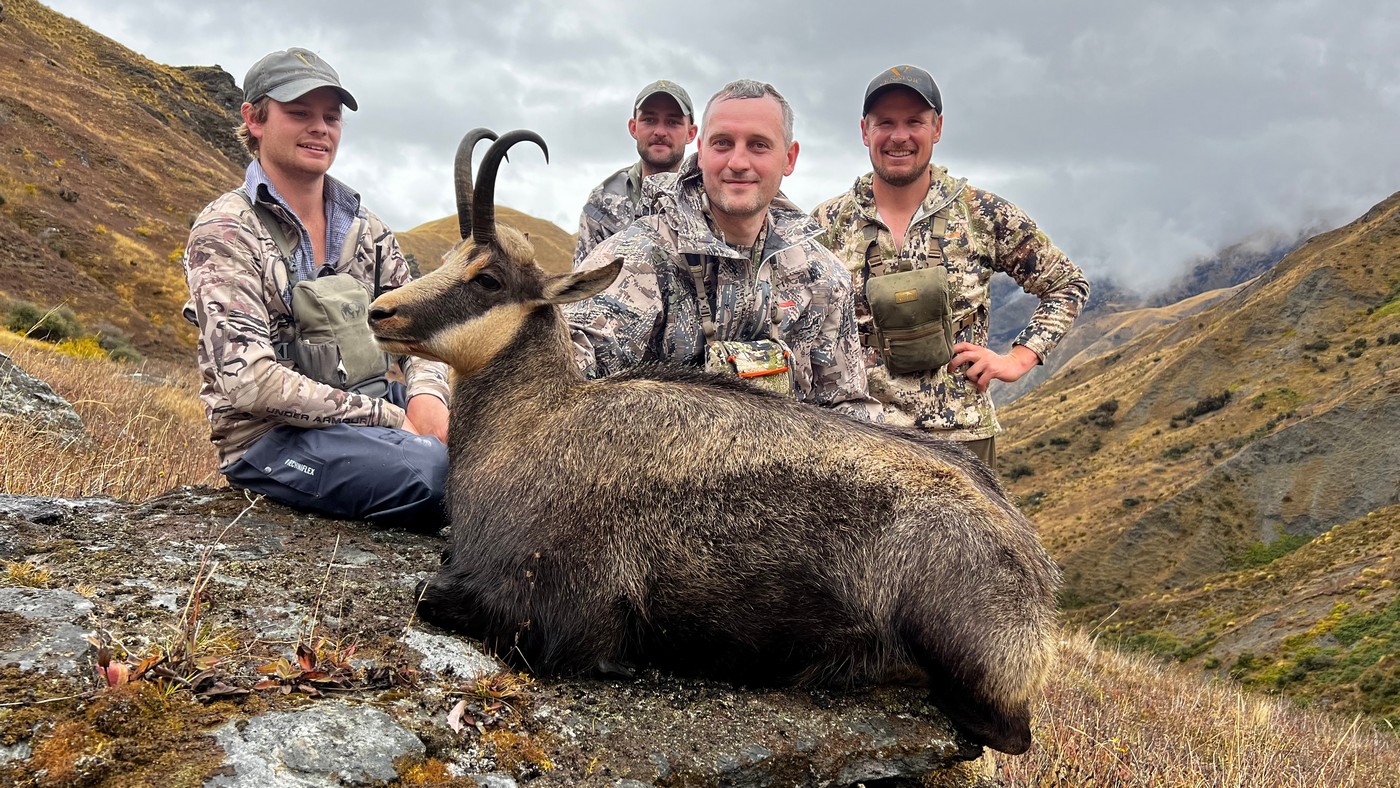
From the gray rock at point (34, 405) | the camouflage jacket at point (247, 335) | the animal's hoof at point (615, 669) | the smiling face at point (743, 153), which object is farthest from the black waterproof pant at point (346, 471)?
the gray rock at point (34, 405)

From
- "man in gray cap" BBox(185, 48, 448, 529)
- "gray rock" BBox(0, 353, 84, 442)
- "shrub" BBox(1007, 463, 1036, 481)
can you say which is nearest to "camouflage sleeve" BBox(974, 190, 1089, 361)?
"man in gray cap" BBox(185, 48, 448, 529)

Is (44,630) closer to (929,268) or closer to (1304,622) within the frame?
(929,268)

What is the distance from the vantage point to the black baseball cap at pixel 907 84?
8.52 meters

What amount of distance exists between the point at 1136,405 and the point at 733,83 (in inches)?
4885

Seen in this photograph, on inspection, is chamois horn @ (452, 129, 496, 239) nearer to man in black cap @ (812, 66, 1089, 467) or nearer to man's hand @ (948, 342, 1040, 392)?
man in black cap @ (812, 66, 1089, 467)

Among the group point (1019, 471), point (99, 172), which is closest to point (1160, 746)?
point (99, 172)

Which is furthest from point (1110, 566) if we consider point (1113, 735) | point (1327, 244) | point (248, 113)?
point (1327, 244)

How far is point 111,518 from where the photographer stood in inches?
223

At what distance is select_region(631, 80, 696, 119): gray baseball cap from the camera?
11227 mm

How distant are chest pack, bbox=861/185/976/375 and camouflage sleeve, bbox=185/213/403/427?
16.0 ft

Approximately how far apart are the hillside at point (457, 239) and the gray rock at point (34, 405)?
10797cm

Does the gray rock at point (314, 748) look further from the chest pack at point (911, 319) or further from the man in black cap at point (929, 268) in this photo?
the chest pack at point (911, 319)

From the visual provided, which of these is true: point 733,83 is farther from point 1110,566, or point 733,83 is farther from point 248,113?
point 1110,566

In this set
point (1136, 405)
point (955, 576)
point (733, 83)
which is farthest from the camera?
point (1136, 405)
